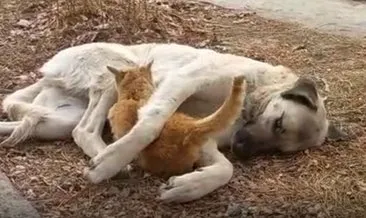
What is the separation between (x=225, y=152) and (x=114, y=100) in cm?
60

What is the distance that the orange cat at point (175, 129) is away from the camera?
151 inches

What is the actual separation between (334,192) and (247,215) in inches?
18.5

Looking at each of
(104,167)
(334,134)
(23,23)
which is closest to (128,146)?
(104,167)

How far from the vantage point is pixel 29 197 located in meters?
3.89

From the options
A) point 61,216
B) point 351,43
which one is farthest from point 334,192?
point 351,43

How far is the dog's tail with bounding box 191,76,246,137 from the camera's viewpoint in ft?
12.5

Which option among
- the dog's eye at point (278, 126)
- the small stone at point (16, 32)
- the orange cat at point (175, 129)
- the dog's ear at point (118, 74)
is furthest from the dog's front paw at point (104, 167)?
the small stone at point (16, 32)

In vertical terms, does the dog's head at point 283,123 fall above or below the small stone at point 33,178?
above

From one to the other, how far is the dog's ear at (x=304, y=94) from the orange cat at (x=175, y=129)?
0.48 meters

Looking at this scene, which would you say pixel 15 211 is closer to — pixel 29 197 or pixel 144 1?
pixel 29 197

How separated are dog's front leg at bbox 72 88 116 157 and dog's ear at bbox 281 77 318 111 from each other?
85cm

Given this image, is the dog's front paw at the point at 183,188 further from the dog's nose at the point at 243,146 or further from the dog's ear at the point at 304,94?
the dog's ear at the point at 304,94

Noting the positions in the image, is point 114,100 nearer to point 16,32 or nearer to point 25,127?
point 25,127

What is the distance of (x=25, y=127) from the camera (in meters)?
4.45
